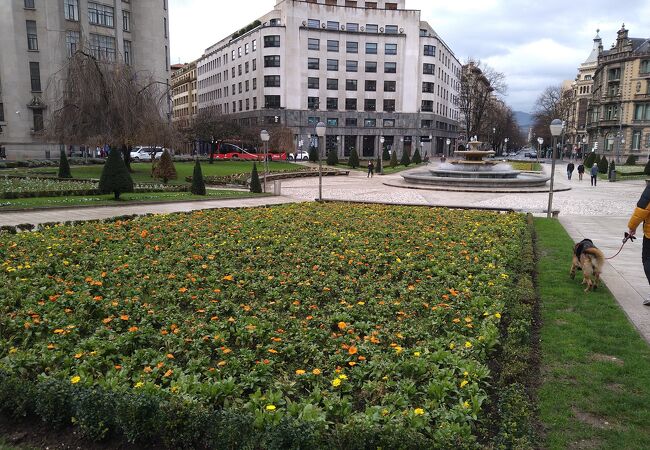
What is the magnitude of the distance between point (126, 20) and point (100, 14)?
3.65 metres

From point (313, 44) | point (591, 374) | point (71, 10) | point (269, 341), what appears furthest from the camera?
point (313, 44)

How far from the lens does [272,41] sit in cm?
6675

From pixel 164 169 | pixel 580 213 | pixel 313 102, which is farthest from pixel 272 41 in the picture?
pixel 580 213

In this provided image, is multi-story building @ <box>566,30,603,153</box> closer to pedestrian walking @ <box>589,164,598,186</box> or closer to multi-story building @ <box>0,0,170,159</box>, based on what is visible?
pedestrian walking @ <box>589,164,598,186</box>

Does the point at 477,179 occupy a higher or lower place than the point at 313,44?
lower

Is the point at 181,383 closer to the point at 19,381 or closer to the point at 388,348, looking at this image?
the point at 19,381

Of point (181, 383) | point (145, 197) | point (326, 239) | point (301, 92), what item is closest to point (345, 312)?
point (181, 383)

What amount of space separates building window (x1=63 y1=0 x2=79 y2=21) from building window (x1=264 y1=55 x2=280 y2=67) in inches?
928

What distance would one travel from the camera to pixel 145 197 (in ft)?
68.6

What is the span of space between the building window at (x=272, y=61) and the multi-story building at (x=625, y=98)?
158 ft

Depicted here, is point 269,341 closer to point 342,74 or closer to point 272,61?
point 272,61

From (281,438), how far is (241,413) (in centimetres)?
45

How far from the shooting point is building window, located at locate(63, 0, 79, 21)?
5059 cm

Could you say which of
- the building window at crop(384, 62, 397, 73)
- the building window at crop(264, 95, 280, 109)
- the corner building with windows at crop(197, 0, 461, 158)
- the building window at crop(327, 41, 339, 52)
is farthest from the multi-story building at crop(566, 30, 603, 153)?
the building window at crop(264, 95, 280, 109)
